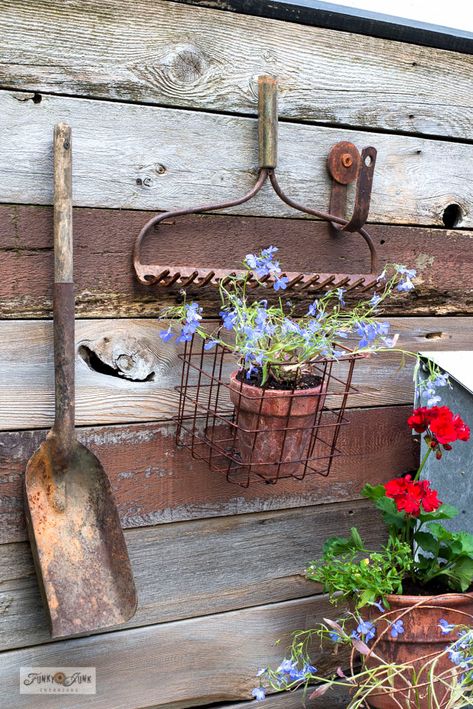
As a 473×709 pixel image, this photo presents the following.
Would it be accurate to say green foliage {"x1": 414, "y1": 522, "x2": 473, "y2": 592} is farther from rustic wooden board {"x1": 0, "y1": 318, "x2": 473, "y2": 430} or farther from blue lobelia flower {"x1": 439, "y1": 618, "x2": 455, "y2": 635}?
rustic wooden board {"x1": 0, "y1": 318, "x2": 473, "y2": 430}

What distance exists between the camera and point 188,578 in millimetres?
1874

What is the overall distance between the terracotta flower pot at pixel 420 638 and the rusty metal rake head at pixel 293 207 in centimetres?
71

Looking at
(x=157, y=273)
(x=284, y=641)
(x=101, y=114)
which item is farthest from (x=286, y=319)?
(x=284, y=641)

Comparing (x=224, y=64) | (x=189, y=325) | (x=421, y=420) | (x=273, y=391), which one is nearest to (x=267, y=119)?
(x=224, y=64)

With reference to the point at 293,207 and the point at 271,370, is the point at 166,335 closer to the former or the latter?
the point at 271,370

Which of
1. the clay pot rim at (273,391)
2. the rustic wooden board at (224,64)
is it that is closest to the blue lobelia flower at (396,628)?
the clay pot rim at (273,391)

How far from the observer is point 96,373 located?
174 cm

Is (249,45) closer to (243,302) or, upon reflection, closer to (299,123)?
(299,123)

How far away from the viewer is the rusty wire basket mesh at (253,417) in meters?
1.61

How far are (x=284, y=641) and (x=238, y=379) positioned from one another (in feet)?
2.45

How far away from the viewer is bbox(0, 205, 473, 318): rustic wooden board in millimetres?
1627

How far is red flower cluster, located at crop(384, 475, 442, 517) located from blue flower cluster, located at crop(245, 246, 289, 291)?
487 millimetres
